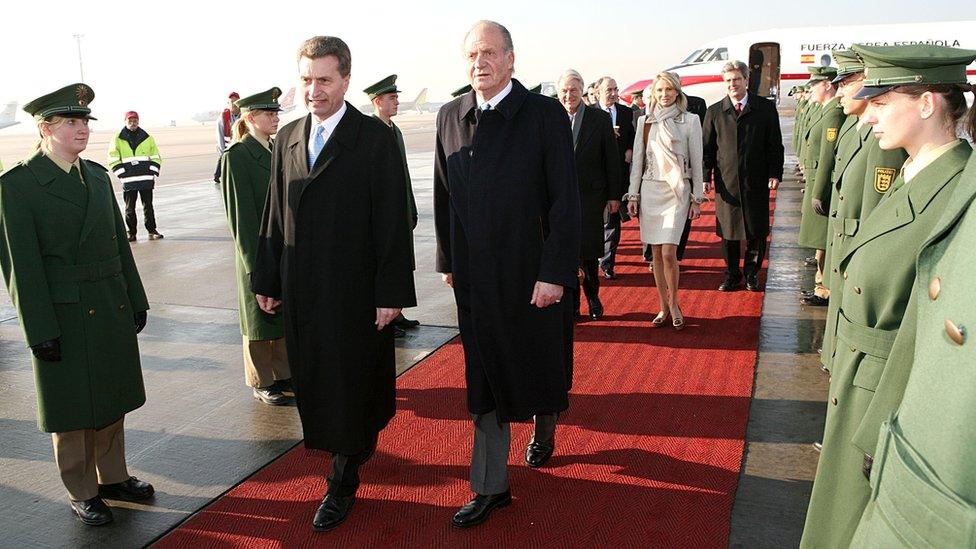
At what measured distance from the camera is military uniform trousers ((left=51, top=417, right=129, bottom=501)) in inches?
132

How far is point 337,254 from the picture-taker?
3203 millimetres

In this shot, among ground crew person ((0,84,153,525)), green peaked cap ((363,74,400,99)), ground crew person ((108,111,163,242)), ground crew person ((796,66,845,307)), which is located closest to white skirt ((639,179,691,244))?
ground crew person ((796,66,845,307))

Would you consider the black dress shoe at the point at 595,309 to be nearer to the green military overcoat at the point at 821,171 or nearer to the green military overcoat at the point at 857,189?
the green military overcoat at the point at 821,171

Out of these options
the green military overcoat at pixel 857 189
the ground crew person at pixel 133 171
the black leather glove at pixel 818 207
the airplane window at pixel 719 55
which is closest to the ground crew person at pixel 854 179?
the green military overcoat at pixel 857 189

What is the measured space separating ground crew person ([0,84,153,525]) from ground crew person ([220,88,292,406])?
1.04 metres

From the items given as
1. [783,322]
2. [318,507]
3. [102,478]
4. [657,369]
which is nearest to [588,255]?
[657,369]

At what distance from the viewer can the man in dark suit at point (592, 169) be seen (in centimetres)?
613

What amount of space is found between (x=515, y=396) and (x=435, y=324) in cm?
315

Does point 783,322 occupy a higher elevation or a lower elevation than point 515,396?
lower

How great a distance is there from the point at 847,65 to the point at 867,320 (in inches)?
126

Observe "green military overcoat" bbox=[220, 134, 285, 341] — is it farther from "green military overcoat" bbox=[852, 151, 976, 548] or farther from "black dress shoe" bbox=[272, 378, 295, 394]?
"green military overcoat" bbox=[852, 151, 976, 548]

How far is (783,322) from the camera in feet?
20.3

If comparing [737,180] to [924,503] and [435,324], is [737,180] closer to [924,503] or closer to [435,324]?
[435,324]

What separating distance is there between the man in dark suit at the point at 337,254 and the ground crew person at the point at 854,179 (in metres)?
1.77
